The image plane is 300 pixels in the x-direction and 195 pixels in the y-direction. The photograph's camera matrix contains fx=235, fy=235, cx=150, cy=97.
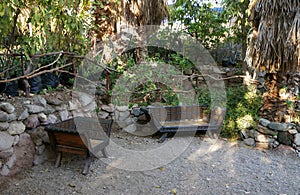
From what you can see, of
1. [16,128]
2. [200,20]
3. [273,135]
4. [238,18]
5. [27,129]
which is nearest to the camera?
[16,128]

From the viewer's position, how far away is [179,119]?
391cm

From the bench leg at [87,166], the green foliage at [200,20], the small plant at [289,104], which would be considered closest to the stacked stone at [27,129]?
the bench leg at [87,166]

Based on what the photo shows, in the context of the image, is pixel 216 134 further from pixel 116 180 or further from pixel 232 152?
pixel 116 180

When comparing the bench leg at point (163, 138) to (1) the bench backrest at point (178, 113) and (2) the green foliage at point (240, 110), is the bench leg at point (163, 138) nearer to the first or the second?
(1) the bench backrest at point (178, 113)

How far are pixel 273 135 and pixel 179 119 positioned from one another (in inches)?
55.1

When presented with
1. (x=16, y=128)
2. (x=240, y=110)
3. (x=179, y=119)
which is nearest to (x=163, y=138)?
(x=179, y=119)

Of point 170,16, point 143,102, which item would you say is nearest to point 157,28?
point 170,16

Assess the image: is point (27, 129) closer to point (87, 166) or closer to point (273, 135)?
point (87, 166)

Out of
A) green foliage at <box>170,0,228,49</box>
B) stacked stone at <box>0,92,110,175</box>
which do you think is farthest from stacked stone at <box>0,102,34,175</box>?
green foliage at <box>170,0,228,49</box>

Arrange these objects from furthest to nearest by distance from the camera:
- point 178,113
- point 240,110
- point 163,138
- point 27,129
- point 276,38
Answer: point 178,113, point 240,110, point 163,138, point 276,38, point 27,129

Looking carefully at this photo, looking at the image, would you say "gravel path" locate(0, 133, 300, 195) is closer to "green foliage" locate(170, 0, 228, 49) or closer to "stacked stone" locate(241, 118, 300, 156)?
"stacked stone" locate(241, 118, 300, 156)

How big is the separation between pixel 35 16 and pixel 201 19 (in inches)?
172

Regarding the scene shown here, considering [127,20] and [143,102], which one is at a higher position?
[127,20]

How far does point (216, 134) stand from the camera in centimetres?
378
